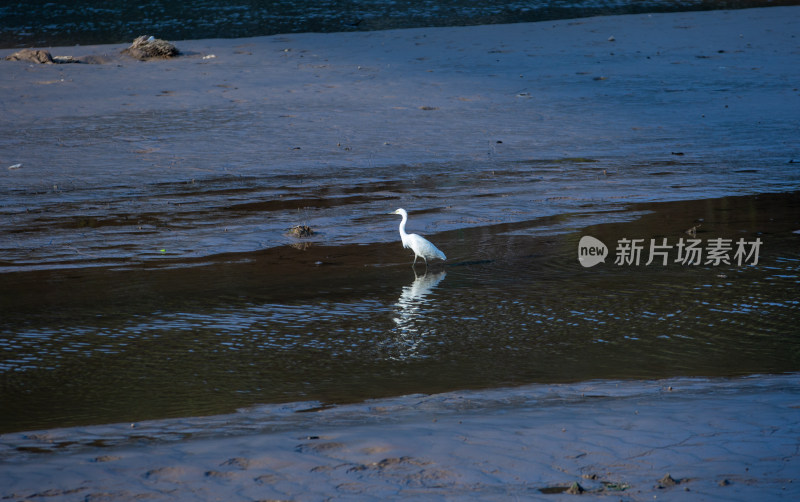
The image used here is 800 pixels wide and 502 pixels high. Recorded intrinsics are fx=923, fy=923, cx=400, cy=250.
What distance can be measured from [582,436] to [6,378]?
153 inches

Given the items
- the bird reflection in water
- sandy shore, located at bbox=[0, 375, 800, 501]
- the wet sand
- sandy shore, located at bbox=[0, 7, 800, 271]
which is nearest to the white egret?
the bird reflection in water

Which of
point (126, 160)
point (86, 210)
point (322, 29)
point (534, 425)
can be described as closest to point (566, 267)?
point (534, 425)

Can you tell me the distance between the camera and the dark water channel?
5.95m

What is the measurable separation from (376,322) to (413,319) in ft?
0.99

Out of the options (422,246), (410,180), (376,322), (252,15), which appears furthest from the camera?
(252,15)

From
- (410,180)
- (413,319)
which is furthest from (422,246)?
(410,180)

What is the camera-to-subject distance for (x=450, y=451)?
179 inches

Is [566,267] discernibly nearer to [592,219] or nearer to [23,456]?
[592,219]

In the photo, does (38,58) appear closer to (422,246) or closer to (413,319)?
(422,246)

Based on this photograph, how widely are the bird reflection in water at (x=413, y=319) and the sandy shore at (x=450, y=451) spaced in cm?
109

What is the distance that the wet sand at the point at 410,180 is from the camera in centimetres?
437

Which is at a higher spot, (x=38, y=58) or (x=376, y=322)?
(x=38, y=58)

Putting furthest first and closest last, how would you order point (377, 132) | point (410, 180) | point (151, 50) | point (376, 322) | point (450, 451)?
point (151, 50) < point (377, 132) < point (410, 180) < point (376, 322) < point (450, 451)

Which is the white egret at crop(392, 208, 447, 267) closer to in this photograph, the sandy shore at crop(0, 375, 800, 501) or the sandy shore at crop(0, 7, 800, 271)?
the sandy shore at crop(0, 7, 800, 271)
